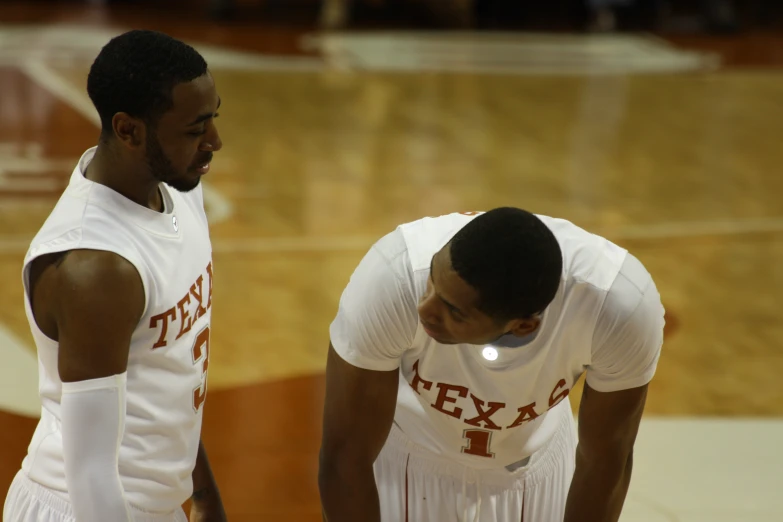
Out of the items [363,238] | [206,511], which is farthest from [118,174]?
[363,238]

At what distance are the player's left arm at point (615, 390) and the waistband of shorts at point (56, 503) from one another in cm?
82

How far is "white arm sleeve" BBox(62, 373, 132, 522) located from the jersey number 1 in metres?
0.72

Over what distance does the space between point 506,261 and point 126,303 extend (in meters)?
0.61

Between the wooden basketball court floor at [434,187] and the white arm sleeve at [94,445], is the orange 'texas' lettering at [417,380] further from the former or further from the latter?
the wooden basketball court floor at [434,187]

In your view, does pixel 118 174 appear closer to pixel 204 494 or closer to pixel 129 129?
pixel 129 129

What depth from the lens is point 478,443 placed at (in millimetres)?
2168

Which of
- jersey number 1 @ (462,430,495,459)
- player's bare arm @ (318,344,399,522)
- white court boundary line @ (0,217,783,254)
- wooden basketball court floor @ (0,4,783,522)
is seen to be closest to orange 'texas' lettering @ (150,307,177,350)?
player's bare arm @ (318,344,399,522)

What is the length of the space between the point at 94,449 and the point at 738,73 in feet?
33.8

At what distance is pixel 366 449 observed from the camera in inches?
80.0

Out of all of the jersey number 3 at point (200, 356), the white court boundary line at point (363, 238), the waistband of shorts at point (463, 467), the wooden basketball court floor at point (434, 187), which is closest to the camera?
the jersey number 3 at point (200, 356)

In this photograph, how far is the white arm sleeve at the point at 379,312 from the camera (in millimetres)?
1908

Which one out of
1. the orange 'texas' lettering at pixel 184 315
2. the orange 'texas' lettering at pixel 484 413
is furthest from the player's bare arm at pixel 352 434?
the orange 'texas' lettering at pixel 184 315

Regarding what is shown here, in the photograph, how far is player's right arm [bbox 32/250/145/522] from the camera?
65.7 inches

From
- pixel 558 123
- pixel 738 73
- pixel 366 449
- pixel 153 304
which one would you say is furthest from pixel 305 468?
pixel 738 73
